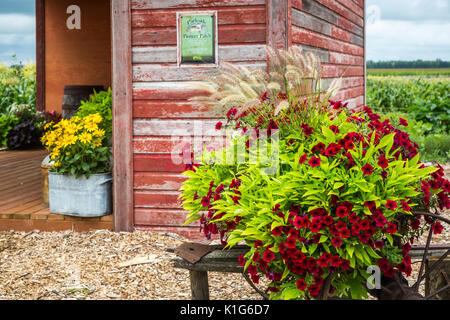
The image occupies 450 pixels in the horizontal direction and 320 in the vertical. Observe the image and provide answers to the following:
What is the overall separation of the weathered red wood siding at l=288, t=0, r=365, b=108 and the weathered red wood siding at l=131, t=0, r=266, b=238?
1.34 feet

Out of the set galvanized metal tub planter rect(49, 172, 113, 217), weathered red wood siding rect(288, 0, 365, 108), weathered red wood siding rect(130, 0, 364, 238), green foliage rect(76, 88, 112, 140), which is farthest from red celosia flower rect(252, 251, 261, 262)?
green foliage rect(76, 88, 112, 140)

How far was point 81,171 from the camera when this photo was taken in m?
4.91

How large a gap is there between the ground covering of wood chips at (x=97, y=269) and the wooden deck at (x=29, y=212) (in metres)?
0.09

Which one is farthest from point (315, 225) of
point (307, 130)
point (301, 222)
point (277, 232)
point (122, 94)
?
point (122, 94)

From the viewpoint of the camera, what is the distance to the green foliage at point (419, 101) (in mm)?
12336

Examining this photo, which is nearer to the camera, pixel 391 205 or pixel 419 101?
pixel 391 205

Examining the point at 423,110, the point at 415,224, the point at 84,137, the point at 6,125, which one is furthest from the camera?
the point at 423,110

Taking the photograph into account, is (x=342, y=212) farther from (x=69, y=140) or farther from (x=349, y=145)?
(x=69, y=140)

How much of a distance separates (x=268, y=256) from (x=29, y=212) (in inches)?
137

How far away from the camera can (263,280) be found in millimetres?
4055

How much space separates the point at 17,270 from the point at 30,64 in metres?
11.4
